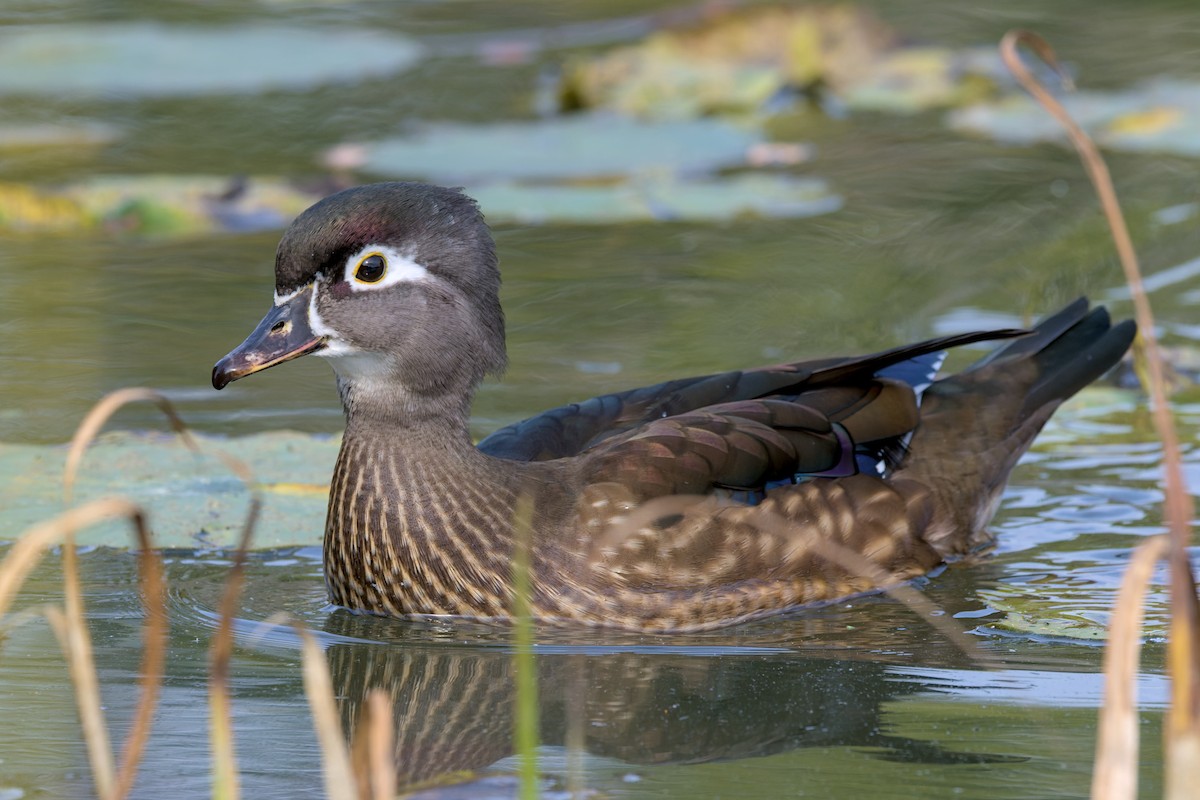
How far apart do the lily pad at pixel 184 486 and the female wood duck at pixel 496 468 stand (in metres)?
0.53

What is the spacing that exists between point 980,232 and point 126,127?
17.2ft

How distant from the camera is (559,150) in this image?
10.1m

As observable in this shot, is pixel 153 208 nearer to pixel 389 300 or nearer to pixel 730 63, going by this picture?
pixel 389 300

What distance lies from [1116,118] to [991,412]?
442 cm

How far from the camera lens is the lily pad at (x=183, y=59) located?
11.3 metres

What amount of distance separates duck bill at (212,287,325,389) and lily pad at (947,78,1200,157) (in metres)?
6.01

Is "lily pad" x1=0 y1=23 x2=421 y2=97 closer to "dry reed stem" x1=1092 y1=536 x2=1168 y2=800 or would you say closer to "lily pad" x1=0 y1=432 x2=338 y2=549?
"lily pad" x1=0 y1=432 x2=338 y2=549

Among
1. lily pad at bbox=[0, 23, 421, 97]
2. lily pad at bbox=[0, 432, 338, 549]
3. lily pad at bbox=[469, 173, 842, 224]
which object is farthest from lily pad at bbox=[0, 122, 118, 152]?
lily pad at bbox=[0, 432, 338, 549]

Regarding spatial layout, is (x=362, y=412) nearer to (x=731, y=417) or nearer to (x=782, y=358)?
(x=731, y=417)

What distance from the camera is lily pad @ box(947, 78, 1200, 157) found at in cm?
962

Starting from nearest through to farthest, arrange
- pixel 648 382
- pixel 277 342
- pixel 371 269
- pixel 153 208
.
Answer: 1. pixel 277 342
2. pixel 371 269
3. pixel 648 382
4. pixel 153 208

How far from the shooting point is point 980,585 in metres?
5.41

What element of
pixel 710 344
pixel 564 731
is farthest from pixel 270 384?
pixel 564 731

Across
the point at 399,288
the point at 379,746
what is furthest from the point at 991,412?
the point at 379,746
